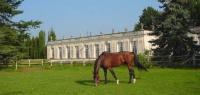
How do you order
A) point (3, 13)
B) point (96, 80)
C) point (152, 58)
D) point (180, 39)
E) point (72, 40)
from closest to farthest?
point (96, 80) → point (180, 39) → point (152, 58) → point (3, 13) → point (72, 40)

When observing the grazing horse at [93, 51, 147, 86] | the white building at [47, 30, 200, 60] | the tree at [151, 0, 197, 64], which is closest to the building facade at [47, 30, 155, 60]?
the white building at [47, 30, 200, 60]

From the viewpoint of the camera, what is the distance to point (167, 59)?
110 ft

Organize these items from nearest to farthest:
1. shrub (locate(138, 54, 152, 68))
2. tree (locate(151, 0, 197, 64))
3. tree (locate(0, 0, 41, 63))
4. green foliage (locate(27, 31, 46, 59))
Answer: shrub (locate(138, 54, 152, 68)), tree (locate(151, 0, 197, 64)), tree (locate(0, 0, 41, 63)), green foliage (locate(27, 31, 46, 59))

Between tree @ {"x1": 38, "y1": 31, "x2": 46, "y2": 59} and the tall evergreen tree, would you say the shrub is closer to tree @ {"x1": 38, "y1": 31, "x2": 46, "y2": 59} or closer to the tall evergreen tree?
tree @ {"x1": 38, "y1": 31, "x2": 46, "y2": 59}

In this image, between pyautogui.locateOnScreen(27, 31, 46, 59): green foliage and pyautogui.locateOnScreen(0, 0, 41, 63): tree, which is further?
pyautogui.locateOnScreen(27, 31, 46, 59): green foliage

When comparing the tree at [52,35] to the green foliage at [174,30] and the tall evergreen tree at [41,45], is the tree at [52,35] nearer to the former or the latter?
the tall evergreen tree at [41,45]

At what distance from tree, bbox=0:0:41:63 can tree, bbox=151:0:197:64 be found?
13.9m

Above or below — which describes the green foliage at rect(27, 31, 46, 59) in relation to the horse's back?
above

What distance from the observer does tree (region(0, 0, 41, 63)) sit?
128 ft

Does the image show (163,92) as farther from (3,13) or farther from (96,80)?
(3,13)

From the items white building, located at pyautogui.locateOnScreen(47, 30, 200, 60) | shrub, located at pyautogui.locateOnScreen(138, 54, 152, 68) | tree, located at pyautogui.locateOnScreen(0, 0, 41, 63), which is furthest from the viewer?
white building, located at pyautogui.locateOnScreen(47, 30, 200, 60)

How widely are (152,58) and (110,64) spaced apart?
16.6 meters

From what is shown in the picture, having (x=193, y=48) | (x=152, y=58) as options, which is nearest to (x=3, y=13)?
(x=152, y=58)

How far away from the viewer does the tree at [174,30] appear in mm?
32750
